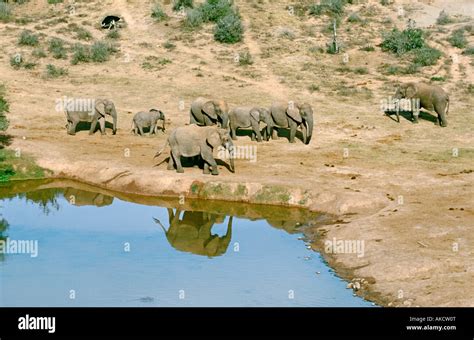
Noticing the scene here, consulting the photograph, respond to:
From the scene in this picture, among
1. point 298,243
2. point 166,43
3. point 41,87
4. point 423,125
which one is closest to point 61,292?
point 298,243

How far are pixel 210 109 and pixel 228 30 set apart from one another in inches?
713

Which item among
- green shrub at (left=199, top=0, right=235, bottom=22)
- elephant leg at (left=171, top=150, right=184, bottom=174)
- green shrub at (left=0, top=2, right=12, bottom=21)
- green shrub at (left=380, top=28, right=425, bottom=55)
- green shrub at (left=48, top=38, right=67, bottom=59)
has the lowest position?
green shrub at (left=0, top=2, right=12, bottom=21)

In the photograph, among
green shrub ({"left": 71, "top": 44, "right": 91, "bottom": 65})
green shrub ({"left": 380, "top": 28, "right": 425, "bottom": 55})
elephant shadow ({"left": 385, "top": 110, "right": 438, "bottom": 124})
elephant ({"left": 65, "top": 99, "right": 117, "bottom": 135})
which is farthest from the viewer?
green shrub ({"left": 380, "top": 28, "right": 425, "bottom": 55})

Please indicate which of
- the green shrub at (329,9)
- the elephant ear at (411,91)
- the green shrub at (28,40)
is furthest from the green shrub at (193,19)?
the elephant ear at (411,91)

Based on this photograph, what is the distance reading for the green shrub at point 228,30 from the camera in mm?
49688

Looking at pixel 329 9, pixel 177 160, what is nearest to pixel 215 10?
pixel 329 9

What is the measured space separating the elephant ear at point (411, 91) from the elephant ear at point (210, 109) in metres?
9.71

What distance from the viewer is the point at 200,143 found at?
28.1m

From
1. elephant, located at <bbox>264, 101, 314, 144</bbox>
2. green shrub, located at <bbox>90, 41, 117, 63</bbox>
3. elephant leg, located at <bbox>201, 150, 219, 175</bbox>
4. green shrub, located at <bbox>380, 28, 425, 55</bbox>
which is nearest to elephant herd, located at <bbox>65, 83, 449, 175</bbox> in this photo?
elephant, located at <bbox>264, 101, 314, 144</bbox>

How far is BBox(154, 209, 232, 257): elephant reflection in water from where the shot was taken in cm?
2297

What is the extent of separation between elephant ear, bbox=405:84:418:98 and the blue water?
575 inches

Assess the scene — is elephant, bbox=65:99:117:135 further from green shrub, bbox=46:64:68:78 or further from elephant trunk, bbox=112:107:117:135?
green shrub, bbox=46:64:68:78

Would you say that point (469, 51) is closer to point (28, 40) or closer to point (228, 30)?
point (228, 30)

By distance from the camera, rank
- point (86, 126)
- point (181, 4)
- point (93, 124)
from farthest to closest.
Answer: point (181, 4), point (86, 126), point (93, 124)
